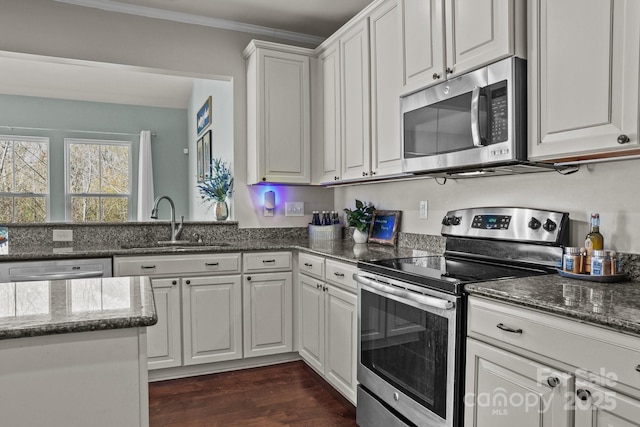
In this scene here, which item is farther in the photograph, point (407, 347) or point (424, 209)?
point (424, 209)

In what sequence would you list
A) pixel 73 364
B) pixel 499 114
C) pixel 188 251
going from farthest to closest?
pixel 188 251
pixel 499 114
pixel 73 364

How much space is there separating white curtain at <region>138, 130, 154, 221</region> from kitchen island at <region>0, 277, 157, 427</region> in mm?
4944

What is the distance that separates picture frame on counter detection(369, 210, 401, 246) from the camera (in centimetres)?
296

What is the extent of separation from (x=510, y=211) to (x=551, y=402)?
1037 millimetres

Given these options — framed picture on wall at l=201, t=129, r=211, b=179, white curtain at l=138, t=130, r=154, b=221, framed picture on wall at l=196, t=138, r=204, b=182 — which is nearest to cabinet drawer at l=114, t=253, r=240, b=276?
framed picture on wall at l=201, t=129, r=211, b=179

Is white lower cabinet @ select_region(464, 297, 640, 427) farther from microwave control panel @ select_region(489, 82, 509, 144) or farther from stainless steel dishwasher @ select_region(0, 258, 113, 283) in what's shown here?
stainless steel dishwasher @ select_region(0, 258, 113, 283)

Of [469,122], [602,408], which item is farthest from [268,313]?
[602,408]

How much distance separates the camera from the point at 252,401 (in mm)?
2559

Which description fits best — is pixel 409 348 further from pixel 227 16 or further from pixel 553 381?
pixel 227 16

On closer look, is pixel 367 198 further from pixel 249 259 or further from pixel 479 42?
pixel 479 42

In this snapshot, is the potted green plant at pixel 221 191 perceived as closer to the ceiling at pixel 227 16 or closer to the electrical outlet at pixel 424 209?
the ceiling at pixel 227 16

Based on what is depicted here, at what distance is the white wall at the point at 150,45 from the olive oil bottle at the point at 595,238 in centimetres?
230

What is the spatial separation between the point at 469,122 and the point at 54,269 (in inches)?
92.2

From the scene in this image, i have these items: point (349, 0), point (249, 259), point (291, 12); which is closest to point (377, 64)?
point (349, 0)
